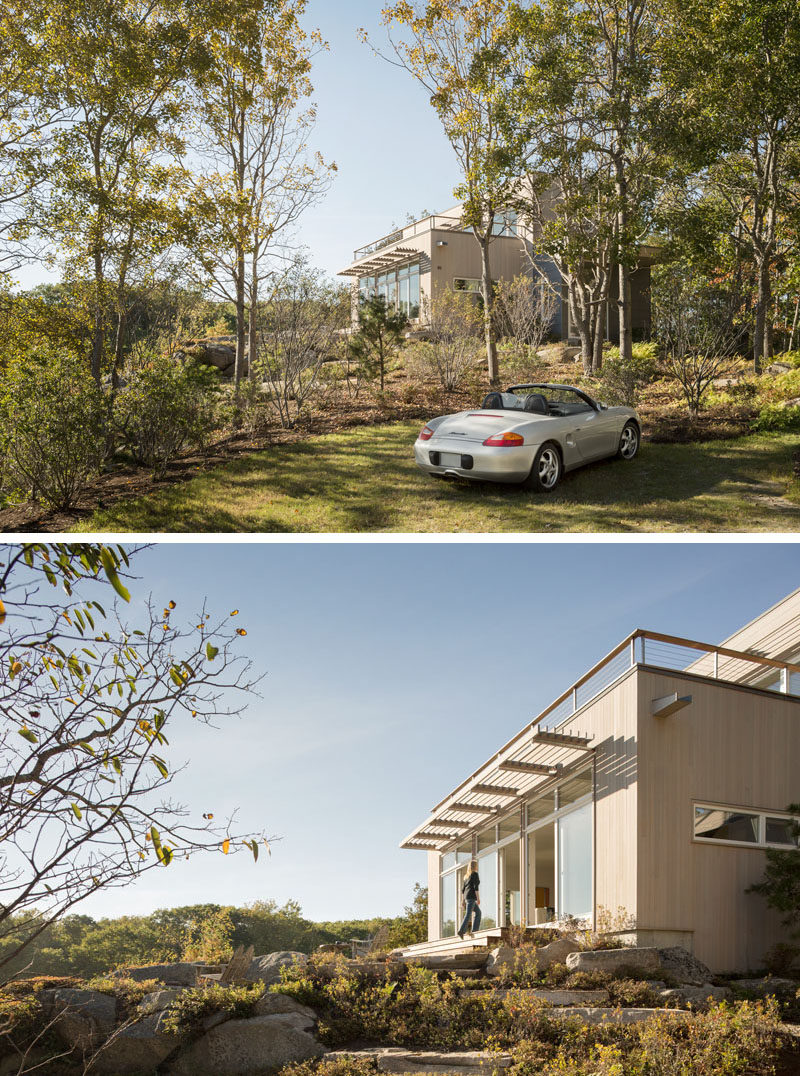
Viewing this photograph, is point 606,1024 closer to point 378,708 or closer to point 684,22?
point 378,708

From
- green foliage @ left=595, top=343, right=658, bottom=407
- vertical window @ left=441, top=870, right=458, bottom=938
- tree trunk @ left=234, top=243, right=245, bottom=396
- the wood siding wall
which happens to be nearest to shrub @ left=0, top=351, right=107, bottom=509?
tree trunk @ left=234, top=243, right=245, bottom=396

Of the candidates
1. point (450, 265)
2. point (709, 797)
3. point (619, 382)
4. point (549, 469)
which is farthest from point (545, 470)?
point (450, 265)

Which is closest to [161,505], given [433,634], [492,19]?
[433,634]

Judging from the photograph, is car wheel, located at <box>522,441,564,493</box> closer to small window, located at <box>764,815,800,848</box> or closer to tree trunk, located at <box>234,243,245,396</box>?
small window, located at <box>764,815,800,848</box>

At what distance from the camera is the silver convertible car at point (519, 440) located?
977 cm

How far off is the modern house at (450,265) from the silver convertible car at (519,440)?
17.5 meters

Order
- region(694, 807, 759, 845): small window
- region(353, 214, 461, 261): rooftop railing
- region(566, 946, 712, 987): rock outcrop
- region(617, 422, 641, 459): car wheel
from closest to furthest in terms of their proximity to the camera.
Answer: region(566, 946, 712, 987): rock outcrop < region(694, 807, 759, 845): small window < region(617, 422, 641, 459): car wheel < region(353, 214, 461, 261): rooftop railing

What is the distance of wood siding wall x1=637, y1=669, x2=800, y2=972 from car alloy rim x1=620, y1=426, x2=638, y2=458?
11.8ft

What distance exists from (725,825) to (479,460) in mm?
6155

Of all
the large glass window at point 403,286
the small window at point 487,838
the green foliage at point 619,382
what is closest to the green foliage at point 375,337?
the green foliage at point 619,382

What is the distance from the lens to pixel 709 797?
10703mm

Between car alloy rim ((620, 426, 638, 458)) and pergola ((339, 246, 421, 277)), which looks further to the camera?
pergola ((339, 246, 421, 277))

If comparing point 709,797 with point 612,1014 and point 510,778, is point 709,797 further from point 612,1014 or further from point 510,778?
point 510,778

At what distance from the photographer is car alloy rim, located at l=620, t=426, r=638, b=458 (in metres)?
12.2
